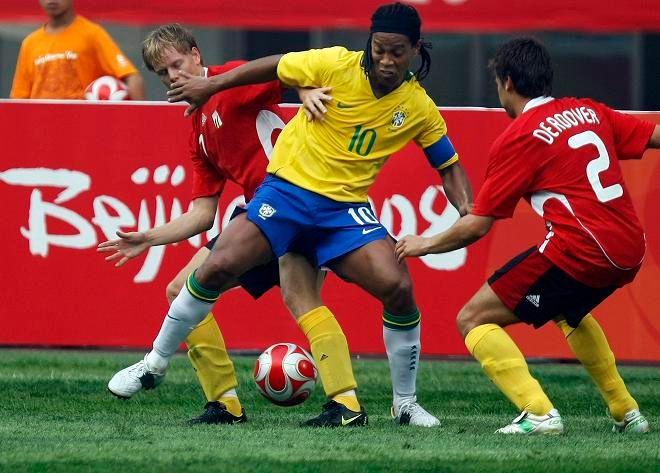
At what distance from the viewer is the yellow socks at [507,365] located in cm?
723

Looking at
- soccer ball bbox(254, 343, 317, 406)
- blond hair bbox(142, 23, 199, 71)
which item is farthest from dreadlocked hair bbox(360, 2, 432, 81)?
soccer ball bbox(254, 343, 317, 406)

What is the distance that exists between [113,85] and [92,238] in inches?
46.5

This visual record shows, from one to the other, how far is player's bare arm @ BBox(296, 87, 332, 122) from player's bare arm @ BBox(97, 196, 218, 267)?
0.87 m

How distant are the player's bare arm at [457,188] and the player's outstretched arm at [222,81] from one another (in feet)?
3.15

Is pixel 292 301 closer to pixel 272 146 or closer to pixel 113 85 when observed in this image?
pixel 272 146

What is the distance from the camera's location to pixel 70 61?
11.2m

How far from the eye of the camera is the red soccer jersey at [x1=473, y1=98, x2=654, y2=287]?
710cm

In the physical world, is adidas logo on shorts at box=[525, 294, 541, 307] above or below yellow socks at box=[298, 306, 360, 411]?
above

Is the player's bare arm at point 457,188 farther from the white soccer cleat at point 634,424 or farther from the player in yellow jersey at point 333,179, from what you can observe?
the white soccer cleat at point 634,424

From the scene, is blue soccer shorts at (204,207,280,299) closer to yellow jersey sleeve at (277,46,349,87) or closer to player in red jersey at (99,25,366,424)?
player in red jersey at (99,25,366,424)

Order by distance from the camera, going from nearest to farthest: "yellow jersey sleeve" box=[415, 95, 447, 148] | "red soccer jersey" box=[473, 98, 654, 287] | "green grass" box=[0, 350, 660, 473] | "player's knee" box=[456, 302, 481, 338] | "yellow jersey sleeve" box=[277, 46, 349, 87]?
"green grass" box=[0, 350, 660, 473]
"red soccer jersey" box=[473, 98, 654, 287]
"player's knee" box=[456, 302, 481, 338]
"yellow jersey sleeve" box=[277, 46, 349, 87]
"yellow jersey sleeve" box=[415, 95, 447, 148]

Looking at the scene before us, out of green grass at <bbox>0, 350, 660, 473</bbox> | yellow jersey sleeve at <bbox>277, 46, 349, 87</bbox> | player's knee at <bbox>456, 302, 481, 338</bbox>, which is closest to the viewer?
green grass at <bbox>0, 350, 660, 473</bbox>

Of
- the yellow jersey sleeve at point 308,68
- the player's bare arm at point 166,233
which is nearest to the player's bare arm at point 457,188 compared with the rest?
the yellow jersey sleeve at point 308,68

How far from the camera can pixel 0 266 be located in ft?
34.0
